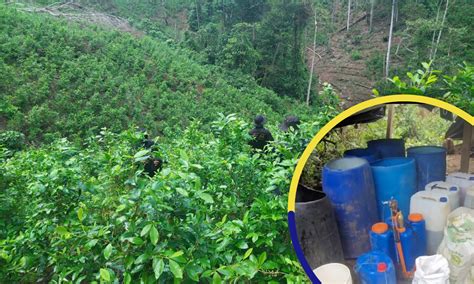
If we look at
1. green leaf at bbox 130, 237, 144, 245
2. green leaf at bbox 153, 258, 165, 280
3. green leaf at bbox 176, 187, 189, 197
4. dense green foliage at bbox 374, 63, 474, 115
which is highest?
dense green foliage at bbox 374, 63, 474, 115

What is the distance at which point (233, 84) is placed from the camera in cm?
1733

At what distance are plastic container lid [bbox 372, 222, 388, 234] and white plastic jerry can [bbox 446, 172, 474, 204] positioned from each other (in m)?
0.17

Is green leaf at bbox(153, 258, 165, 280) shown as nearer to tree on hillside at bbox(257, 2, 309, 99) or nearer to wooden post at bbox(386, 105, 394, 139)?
wooden post at bbox(386, 105, 394, 139)

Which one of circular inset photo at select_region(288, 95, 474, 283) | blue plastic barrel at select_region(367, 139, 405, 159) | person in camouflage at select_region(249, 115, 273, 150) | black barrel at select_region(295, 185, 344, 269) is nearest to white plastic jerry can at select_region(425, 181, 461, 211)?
circular inset photo at select_region(288, 95, 474, 283)

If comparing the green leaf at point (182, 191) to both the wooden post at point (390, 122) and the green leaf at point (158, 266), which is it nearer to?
the green leaf at point (158, 266)

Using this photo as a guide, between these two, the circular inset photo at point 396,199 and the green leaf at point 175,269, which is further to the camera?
the green leaf at point 175,269

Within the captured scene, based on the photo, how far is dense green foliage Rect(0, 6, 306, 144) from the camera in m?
10.1

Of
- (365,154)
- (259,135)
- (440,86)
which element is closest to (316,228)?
(365,154)

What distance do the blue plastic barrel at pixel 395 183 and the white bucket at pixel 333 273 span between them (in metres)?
0.16

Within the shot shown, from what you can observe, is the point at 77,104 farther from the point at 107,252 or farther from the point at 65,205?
the point at 107,252

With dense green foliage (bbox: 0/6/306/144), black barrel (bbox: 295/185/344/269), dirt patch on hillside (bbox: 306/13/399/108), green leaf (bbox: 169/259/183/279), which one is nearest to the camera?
black barrel (bbox: 295/185/344/269)

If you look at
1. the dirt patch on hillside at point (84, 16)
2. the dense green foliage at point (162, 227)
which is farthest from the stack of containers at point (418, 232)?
the dirt patch on hillside at point (84, 16)

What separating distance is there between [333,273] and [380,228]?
171mm

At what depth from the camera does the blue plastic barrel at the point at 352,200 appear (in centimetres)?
93
